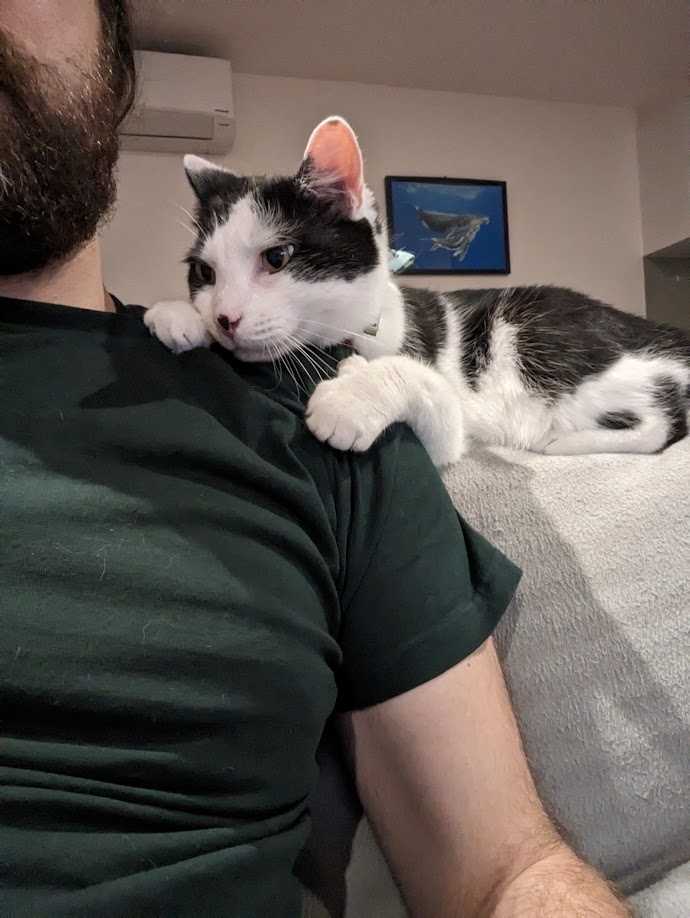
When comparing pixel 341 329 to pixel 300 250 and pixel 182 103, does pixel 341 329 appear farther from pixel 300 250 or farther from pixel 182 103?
pixel 182 103

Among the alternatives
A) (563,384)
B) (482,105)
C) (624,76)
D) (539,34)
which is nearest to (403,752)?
(563,384)

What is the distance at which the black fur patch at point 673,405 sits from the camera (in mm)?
1011

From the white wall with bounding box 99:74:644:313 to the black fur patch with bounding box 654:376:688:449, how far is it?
1.61 m

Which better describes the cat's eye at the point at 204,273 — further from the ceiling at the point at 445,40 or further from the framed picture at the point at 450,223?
the framed picture at the point at 450,223

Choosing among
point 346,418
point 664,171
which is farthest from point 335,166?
point 664,171

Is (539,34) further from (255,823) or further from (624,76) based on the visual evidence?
(255,823)

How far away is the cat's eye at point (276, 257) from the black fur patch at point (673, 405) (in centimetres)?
67

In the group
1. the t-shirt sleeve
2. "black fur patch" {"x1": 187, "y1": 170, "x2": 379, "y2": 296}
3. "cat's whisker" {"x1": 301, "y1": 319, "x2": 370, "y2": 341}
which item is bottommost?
the t-shirt sleeve

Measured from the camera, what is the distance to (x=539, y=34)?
221 cm

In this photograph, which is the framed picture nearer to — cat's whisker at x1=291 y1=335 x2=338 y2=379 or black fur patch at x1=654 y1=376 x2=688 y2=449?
black fur patch at x1=654 y1=376 x2=688 y2=449

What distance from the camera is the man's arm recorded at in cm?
58

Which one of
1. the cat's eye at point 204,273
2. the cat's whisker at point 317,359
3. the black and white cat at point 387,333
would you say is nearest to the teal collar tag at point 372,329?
the black and white cat at point 387,333

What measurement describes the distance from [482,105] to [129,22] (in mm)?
2212

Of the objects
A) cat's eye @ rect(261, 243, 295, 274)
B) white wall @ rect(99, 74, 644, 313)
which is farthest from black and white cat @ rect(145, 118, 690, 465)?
white wall @ rect(99, 74, 644, 313)
